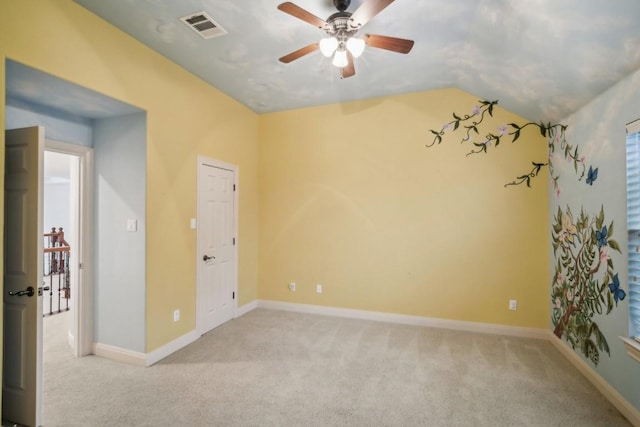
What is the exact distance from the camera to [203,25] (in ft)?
8.23


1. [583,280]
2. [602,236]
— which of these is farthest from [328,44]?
[583,280]

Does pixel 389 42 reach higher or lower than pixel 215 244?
higher

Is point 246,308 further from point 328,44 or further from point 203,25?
point 328,44

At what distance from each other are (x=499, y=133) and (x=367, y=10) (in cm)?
256

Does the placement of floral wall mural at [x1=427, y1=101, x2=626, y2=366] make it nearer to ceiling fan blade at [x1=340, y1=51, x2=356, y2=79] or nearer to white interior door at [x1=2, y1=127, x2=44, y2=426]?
ceiling fan blade at [x1=340, y1=51, x2=356, y2=79]

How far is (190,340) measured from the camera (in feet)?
11.0

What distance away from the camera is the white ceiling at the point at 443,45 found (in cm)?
200

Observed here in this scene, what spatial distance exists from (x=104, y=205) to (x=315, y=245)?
2584 millimetres

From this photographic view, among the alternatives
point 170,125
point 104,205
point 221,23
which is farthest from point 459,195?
point 104,205

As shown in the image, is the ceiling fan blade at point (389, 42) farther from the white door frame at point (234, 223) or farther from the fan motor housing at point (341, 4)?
the white door frame at point (234, 223)

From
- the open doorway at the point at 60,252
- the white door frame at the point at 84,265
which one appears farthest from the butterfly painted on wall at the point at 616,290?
the white door frame at the point at 84,265

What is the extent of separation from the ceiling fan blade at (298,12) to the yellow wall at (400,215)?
7.33ft

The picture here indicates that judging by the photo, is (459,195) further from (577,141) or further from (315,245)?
(315,245)

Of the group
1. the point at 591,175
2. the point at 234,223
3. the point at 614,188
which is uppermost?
the point at 591,175
